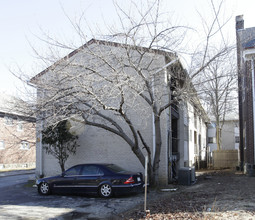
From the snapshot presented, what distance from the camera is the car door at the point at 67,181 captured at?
11.8 m

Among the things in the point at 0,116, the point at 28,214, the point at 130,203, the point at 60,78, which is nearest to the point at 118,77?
the point at 60,78

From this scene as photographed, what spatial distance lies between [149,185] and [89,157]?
160 inches

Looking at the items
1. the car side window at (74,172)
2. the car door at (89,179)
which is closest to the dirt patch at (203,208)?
the car door at (89,179)

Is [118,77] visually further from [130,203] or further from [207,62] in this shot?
[130,203]

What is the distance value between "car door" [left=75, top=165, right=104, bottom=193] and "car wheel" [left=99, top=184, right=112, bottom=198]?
8.4 inches

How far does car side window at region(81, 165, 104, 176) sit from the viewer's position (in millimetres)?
11648

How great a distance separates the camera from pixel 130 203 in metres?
10.1

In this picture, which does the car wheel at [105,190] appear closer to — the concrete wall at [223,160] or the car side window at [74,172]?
the car side window at [74,172]

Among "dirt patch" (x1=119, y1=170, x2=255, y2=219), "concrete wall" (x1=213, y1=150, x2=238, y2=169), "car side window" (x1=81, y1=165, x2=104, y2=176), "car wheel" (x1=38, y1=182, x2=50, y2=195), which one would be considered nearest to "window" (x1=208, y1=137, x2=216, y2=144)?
"concrete wall" (x1=213, y1=150, x2=238, y2=169)

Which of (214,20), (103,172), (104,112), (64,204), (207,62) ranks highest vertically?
(214,20)

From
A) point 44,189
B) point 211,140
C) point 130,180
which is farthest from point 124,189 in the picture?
point 211,140

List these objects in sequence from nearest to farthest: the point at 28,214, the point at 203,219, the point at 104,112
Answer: the point at 203,219, the point at 28,214, the point at 104,112

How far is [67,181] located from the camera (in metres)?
11.9

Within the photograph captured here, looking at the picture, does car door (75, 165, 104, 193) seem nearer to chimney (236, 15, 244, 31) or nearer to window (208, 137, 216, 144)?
chimney (236, 15, 244, 31)
